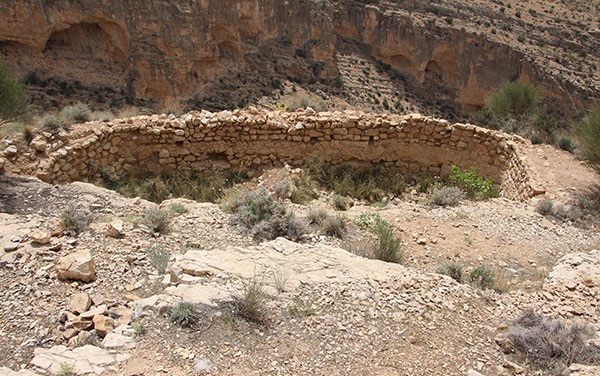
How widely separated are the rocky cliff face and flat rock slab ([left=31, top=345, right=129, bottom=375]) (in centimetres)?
1835

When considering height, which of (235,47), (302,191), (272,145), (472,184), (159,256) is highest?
(159,256)

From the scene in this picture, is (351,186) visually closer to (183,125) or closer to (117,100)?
(183,125)

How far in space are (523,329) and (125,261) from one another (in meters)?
3.53

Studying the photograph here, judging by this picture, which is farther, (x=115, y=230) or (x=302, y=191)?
(x=302, y=191)

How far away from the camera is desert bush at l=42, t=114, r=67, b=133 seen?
7.00 m

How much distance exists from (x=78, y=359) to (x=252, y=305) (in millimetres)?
1232

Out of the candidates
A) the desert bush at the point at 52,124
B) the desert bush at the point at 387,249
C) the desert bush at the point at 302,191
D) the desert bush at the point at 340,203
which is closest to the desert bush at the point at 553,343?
the desert bush at the point at 387,249

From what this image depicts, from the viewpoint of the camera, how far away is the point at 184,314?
3.27 meters

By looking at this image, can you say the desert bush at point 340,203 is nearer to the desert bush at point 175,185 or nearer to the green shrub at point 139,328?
the desert bush at point 175,185

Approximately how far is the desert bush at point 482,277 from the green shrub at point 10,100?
265 inches

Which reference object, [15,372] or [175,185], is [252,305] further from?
[175,185]

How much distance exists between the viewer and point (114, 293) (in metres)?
3.70

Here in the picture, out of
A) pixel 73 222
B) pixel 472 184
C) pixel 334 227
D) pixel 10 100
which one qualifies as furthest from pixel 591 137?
pixel 10 100

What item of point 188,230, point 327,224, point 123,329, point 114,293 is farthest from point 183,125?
point 123,329
